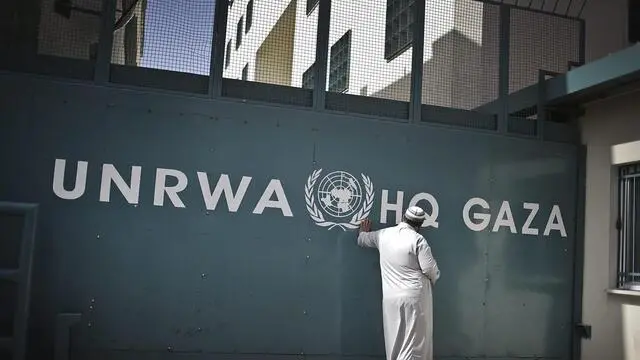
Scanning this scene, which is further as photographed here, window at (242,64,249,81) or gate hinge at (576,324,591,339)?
gate hinge at (576,324,591,339)

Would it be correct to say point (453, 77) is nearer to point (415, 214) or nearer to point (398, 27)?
point (398, 27)

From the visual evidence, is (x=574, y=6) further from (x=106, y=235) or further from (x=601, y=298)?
(x=106, y=235)

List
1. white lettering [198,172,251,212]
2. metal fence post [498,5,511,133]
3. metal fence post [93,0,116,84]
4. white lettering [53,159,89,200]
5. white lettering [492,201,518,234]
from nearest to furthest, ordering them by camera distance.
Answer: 1. white lettering [53,159,89,200]
2. metal fence post [93,0,116,84]
3. white lettering [198,172,251,212]
4. white lettering [492,201,518,234]
5. metal fence post [498,5,511,133]

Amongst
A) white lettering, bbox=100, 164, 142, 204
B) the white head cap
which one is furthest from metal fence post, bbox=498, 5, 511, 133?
white lettering, bbox=100, 164, 142, 204

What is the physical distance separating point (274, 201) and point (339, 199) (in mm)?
524

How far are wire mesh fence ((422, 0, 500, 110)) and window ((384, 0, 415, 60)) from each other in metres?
0.15

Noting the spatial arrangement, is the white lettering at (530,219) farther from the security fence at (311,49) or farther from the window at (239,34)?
the window at (239,34)

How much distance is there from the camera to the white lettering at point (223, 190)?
460 cm

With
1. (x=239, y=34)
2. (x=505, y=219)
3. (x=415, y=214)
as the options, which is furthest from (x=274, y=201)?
(x=505, y=219)

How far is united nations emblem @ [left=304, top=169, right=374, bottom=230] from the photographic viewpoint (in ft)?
15.9

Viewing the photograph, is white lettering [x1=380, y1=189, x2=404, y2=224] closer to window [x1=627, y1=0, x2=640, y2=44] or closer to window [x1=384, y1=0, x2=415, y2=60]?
window [x1=384, y1=0, x2=415, y2=60]

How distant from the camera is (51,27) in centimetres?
445

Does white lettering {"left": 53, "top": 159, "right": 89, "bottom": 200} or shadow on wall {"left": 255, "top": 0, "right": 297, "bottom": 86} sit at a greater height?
shadow on wall {"left": 255, "top": 0, "right": 297, "bottom": 86}

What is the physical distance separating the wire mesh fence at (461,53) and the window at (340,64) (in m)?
0.69
